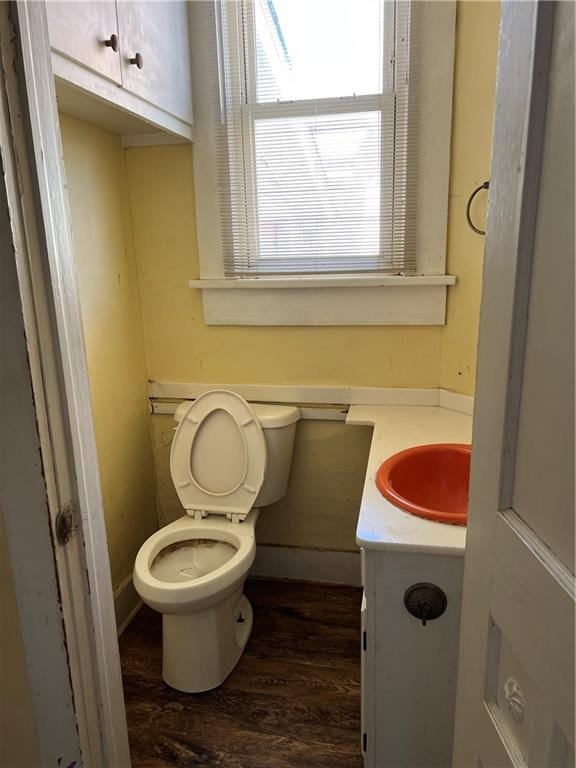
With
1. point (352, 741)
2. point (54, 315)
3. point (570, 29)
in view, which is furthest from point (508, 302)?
point (352, 741)

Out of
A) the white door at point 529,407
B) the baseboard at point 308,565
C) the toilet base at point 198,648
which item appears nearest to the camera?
the white door at point 529,407

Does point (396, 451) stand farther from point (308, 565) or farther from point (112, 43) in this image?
point (112, 43)

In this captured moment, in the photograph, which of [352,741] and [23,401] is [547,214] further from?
[352,741]

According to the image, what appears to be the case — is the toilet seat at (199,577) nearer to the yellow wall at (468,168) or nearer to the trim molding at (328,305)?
the trim molding at (328,305)

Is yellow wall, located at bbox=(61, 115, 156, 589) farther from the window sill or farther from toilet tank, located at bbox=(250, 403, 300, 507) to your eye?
toilet tank, located at bbox=(250, 403, 300, 507)

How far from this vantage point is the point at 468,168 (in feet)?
5.42

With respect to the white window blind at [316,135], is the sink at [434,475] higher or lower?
lower

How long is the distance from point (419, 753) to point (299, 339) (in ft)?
4.27

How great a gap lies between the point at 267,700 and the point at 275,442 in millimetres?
817

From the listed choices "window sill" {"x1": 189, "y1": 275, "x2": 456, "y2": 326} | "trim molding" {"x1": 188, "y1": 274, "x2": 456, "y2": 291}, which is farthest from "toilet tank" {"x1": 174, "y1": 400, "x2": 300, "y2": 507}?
"trim molding" {"x1": 188, "y1": 274, "x2": 456, "y2": 291}

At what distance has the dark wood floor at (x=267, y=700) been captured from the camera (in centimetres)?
146

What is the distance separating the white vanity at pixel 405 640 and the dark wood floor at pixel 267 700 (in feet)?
0.86

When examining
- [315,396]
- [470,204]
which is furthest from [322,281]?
[470,204]

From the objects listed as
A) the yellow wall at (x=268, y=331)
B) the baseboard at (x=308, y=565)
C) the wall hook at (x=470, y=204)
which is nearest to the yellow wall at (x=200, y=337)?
the yellow wall at (x=268, y=331)
